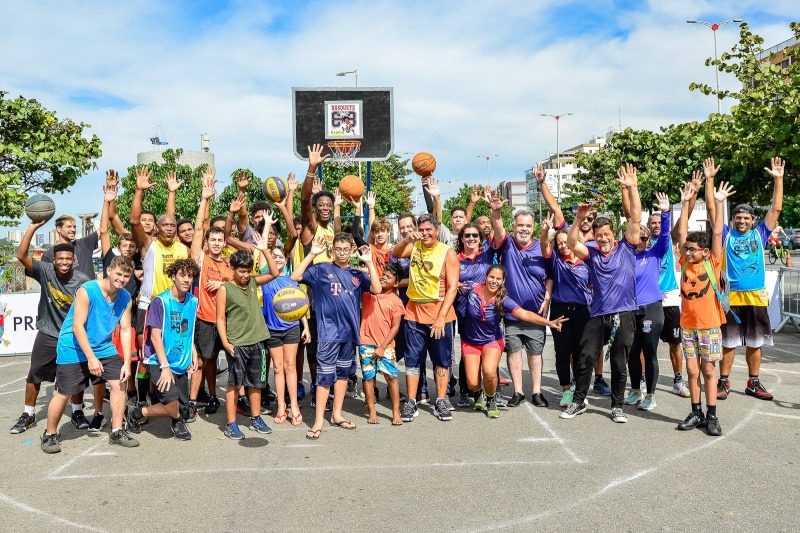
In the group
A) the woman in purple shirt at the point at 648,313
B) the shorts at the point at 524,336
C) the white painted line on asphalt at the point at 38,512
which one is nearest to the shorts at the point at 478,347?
the shorts at the point at 524,336

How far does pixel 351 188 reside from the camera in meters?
8.70

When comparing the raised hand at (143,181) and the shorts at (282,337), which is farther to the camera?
the raised hand at (143,181)

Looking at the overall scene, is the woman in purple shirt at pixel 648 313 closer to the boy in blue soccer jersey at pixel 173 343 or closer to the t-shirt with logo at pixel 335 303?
the t-shirt with logo at pixel 335 303

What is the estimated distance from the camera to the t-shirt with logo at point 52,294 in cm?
644

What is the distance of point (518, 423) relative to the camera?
6.64 m

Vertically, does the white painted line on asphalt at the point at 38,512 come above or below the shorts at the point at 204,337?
below

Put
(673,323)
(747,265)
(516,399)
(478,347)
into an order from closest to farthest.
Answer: (478,347), (516,399), (747,265), (673,323)

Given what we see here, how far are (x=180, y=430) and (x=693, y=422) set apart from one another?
15.3 ft

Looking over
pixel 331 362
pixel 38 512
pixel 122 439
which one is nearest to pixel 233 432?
pixel 122 439

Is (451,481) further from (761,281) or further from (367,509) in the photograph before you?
(761,281)

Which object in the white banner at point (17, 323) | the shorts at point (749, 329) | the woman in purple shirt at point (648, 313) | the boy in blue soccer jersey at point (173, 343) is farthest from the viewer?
the white banner at point (17, 323)

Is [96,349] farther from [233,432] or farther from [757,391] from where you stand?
[757,391]

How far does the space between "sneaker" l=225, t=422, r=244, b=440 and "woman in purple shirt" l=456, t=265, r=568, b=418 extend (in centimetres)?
228

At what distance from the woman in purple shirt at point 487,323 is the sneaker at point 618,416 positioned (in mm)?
948
